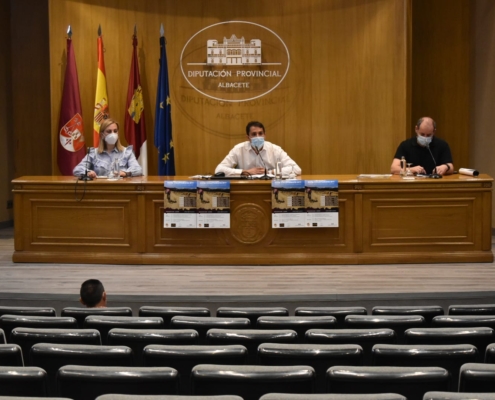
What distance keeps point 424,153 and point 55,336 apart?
204 inches

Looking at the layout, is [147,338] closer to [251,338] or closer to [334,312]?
[251,338]

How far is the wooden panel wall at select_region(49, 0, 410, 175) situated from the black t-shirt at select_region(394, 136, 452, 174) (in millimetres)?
1874

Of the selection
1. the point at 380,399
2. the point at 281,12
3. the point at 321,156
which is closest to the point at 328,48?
the point at 281,12

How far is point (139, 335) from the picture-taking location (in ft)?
9.71

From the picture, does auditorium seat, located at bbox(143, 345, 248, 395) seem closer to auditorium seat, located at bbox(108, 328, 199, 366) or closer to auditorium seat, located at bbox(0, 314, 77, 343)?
auditorium seat, located at bbox(108, 328, 199, 366)

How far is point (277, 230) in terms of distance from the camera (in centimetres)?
682

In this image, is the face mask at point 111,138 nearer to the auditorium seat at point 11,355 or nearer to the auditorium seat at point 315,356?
the auditorium seat at point 11,355

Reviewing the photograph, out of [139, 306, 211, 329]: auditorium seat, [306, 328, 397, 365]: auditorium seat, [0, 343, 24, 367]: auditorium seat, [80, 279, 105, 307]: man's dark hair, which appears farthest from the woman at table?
[0, 343, 24, 367]: auditorium seat

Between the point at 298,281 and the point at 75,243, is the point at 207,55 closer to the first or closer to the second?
the point at 75,243

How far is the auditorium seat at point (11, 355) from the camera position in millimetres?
2584

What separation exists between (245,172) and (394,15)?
134 inches

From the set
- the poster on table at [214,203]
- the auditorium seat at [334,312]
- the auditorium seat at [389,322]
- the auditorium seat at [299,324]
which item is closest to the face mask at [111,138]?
the poster on table at [214,203]

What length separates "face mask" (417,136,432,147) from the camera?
7156 millimetres

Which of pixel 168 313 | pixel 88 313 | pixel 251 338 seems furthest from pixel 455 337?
pixel 88 313
